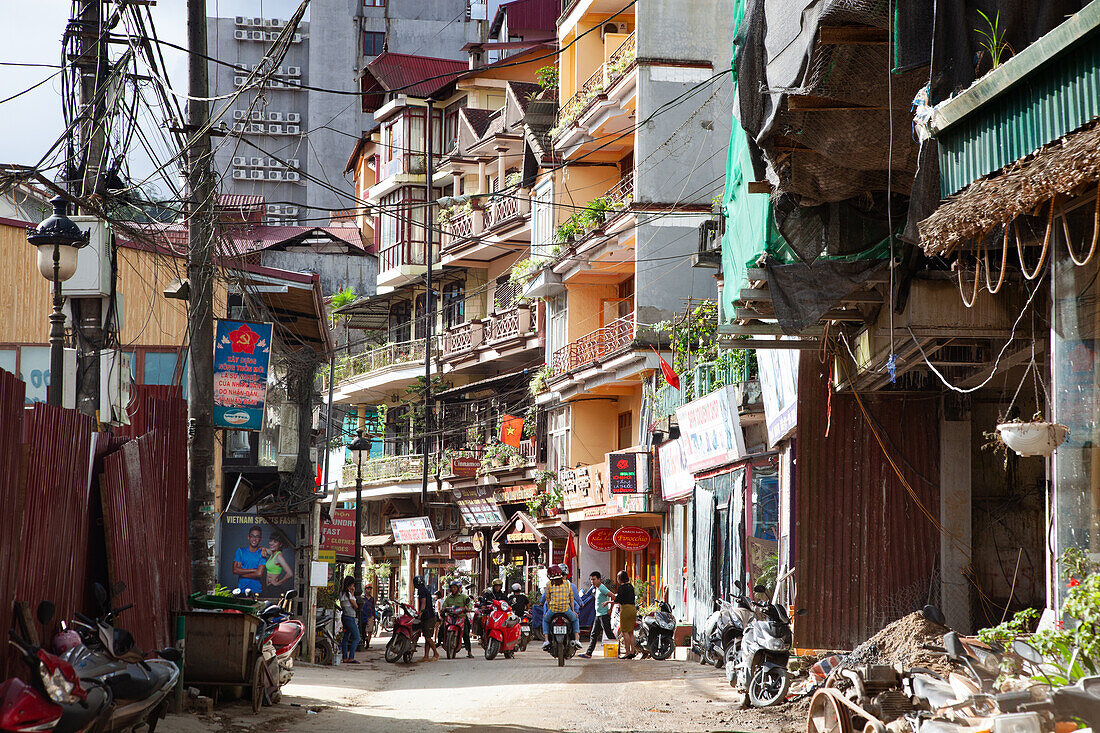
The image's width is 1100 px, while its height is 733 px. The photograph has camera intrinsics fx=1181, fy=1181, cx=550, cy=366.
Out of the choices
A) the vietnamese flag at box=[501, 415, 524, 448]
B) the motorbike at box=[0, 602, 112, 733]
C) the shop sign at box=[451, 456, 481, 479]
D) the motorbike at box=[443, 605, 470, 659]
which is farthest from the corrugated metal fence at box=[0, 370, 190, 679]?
the shop sign at box=[451, 456, 481, 479]

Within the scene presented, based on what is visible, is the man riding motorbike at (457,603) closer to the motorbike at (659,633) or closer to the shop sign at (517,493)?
the motorbike at (659,633)

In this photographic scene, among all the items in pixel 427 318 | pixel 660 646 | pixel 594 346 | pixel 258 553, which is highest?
pixel 427 318

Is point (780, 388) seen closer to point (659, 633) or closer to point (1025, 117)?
point (659, 633)

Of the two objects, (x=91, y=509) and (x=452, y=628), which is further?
(x=452, y=628)

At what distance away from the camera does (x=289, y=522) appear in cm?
2341

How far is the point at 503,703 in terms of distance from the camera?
14344 mm

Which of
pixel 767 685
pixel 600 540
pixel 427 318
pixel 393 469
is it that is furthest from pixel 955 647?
pixel 393 469

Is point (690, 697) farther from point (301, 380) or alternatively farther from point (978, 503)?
point (301, 380)

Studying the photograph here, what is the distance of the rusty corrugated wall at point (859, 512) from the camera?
14.1 m

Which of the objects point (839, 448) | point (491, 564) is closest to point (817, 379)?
point (839, 448)

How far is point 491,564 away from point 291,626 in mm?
33177

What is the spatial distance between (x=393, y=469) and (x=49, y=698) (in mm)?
42225

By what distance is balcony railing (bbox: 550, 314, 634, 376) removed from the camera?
113 ft

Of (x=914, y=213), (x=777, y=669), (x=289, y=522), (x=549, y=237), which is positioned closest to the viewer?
(x=914, y=213)
